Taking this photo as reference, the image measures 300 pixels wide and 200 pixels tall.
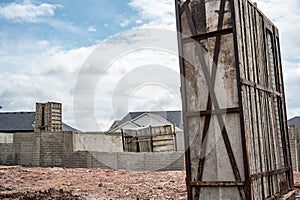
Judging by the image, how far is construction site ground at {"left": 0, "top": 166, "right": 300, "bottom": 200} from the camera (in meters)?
8.76

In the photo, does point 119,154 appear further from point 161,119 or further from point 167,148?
point 161,119

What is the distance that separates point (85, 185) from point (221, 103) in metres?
6.53

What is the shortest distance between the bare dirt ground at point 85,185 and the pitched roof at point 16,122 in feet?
63.5

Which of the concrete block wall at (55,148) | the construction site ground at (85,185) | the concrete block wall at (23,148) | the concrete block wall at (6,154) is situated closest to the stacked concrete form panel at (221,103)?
the construction site ground at (85,185)

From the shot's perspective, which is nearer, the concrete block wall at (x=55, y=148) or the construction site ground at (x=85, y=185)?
the construction site ground at (x=85, y=185)

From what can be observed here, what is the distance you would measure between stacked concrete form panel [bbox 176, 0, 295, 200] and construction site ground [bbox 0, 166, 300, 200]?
9.91 ft

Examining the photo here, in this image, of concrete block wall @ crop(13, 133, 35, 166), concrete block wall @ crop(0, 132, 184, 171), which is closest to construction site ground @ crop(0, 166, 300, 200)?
concrete block wall @ crop(0, 132, 184, 171)

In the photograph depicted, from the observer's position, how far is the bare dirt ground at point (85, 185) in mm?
8750

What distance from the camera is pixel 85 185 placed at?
10.6 m

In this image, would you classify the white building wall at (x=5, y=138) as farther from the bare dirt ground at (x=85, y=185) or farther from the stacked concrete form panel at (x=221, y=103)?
the stacked concrete form panel at (x=221, y=103)

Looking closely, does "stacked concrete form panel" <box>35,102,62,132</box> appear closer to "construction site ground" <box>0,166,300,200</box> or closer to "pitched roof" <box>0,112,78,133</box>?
"construction site ground" <box>0,166,300,200</box>

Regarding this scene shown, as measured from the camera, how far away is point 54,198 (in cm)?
838

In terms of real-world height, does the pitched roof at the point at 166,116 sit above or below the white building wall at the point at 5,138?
above

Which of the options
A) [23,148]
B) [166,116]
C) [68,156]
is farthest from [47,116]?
[166,116]
